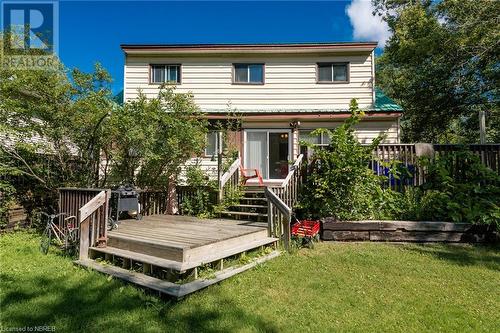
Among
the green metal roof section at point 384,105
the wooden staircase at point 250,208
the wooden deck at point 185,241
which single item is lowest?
the wooden deck at point 185,241

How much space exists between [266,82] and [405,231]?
24.6 feet

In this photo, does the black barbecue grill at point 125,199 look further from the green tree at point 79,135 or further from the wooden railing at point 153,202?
the green tree at point 79,135

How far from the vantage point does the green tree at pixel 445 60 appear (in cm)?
1253

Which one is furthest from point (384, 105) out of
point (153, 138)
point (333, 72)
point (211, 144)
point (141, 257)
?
point (141, 257)

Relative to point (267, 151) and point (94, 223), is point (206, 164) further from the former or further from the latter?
point (94, 223)

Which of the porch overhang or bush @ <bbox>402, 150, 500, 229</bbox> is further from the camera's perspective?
the porch overhang

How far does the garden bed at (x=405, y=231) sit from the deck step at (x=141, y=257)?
343 cm

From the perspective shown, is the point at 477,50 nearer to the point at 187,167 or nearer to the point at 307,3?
the point at 307,3

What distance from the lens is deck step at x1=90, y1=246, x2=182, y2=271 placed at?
4.04m

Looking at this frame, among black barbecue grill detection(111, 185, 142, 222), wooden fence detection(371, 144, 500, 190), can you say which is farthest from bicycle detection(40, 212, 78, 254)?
wooden fence detection(371, 144, 500, 190)

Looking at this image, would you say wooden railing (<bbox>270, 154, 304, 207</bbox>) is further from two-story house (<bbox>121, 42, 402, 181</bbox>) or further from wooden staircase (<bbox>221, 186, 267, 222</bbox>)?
two-story house (<bbox>121, 42, 402, 181</bbox>)

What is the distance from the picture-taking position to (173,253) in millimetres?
4242

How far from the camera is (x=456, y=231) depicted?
5.99 m

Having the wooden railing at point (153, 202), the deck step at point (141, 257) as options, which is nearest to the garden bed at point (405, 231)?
the deck step at point (141, 257)
